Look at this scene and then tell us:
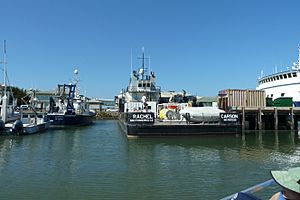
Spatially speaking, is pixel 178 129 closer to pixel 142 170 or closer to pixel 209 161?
pixel 209 161

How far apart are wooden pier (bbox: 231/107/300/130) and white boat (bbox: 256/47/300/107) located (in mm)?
3568

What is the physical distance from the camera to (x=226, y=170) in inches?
651

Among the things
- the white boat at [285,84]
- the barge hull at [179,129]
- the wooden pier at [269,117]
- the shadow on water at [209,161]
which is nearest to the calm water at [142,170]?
the shadow on water at [209,161]

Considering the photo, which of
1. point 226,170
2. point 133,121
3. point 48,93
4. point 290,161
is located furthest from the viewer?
point 48,93

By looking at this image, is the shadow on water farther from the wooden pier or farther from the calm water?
the wooden pier

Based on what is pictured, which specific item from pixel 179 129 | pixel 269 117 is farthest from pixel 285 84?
pixel 179 129

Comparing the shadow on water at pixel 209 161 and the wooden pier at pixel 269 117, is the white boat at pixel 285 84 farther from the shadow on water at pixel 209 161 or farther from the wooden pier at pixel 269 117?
the shadow on water at pixel 209 161

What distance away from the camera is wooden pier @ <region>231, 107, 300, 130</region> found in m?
42.2

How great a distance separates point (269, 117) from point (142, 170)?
33.4 metres

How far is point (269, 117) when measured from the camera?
4556cm

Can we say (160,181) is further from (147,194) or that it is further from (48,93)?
(48,93)

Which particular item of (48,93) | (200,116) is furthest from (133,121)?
(48,93)

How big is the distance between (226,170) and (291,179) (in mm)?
12574

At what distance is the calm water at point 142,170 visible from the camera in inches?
488
